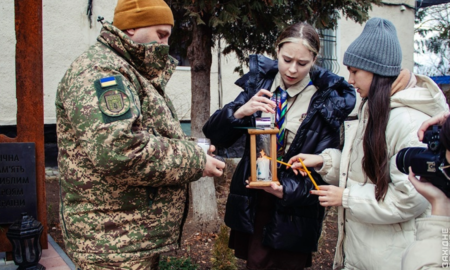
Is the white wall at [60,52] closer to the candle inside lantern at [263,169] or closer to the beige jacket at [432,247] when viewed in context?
the candle inside lantern at [263,169]

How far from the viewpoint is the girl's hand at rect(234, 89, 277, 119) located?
90.5 inches

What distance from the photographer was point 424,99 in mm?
1887

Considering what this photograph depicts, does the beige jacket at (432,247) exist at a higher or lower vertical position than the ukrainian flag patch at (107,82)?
lower

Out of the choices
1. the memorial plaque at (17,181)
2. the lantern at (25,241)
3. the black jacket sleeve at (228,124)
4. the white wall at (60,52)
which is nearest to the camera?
the black jacket sleeve at (228,124)

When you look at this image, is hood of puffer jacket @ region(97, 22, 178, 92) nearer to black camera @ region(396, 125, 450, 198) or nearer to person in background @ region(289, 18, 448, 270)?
person in background @ region(289, 18, 448, 270)

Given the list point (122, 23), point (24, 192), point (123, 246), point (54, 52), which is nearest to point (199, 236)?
point (24, 192)

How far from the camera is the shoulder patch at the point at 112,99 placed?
162 centimetres

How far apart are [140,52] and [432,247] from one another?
4.77 feet

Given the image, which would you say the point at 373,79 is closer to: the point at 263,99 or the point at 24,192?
the point at 263,99

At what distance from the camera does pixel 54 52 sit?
7.01 m

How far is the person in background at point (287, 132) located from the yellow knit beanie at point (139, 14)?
74cm

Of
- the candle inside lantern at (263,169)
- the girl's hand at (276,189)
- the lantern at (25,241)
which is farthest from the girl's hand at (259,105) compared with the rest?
the lantern at (25,241)

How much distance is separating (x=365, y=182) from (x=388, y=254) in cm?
36

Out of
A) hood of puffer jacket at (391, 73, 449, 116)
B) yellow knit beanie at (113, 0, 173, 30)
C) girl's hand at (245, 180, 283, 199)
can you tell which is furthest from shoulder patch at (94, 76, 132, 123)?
hood of puffer jacket at (391, 73, 449, 116)
